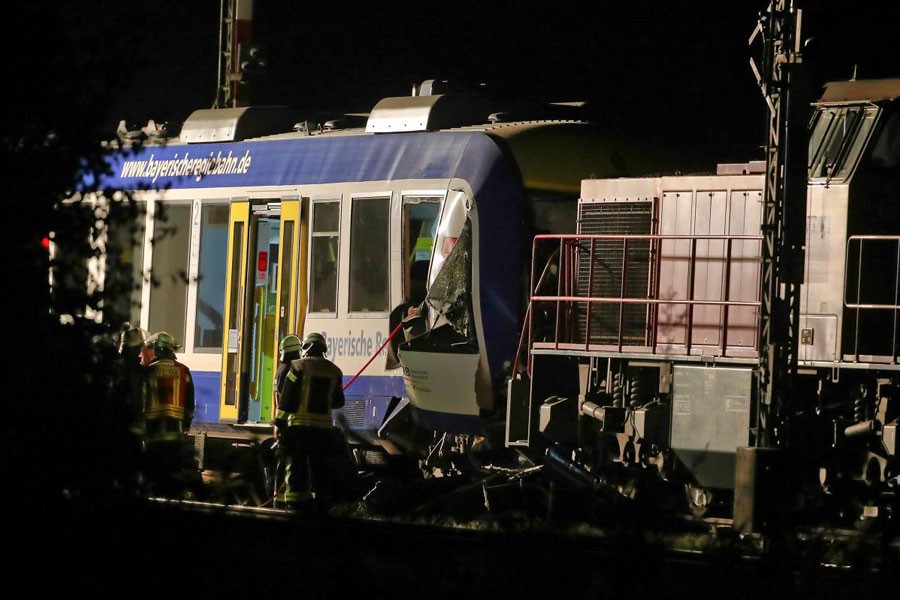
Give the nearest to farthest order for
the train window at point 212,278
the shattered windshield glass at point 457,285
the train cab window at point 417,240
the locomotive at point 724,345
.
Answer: the locomotive at point 724,345, the shattered windshield glass at point 457,285, the train cab window at point 417,240, the train window at point 212,278

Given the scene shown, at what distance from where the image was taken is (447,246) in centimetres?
1580

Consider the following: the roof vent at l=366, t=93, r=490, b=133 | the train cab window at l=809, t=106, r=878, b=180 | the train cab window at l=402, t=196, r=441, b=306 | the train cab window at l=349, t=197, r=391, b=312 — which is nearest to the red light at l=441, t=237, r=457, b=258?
the train cab window at l=402, t=196, r=441, b=306

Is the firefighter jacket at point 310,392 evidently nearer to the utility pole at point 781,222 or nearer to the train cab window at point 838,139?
the utility pole at point 781,222

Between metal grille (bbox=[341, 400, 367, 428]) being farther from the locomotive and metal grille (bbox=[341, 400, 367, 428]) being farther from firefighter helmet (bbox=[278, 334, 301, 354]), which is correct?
the locomotive

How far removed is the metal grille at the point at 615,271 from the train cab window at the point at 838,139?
1690 mm

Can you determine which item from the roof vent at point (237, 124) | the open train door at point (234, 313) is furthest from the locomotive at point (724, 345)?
the roof vent at point (237, 124)

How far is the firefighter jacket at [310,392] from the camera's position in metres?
14.0

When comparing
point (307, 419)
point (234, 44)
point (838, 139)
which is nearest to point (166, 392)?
point (307, 419)

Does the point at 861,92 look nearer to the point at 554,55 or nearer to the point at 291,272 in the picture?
the point at 291,272

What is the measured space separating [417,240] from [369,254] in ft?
2.08

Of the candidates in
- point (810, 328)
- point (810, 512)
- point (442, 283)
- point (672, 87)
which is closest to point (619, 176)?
point (442, 283)

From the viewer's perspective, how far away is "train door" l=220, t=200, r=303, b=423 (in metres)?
17.7

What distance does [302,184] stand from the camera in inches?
687

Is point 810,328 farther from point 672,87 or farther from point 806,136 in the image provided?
point 672,87
